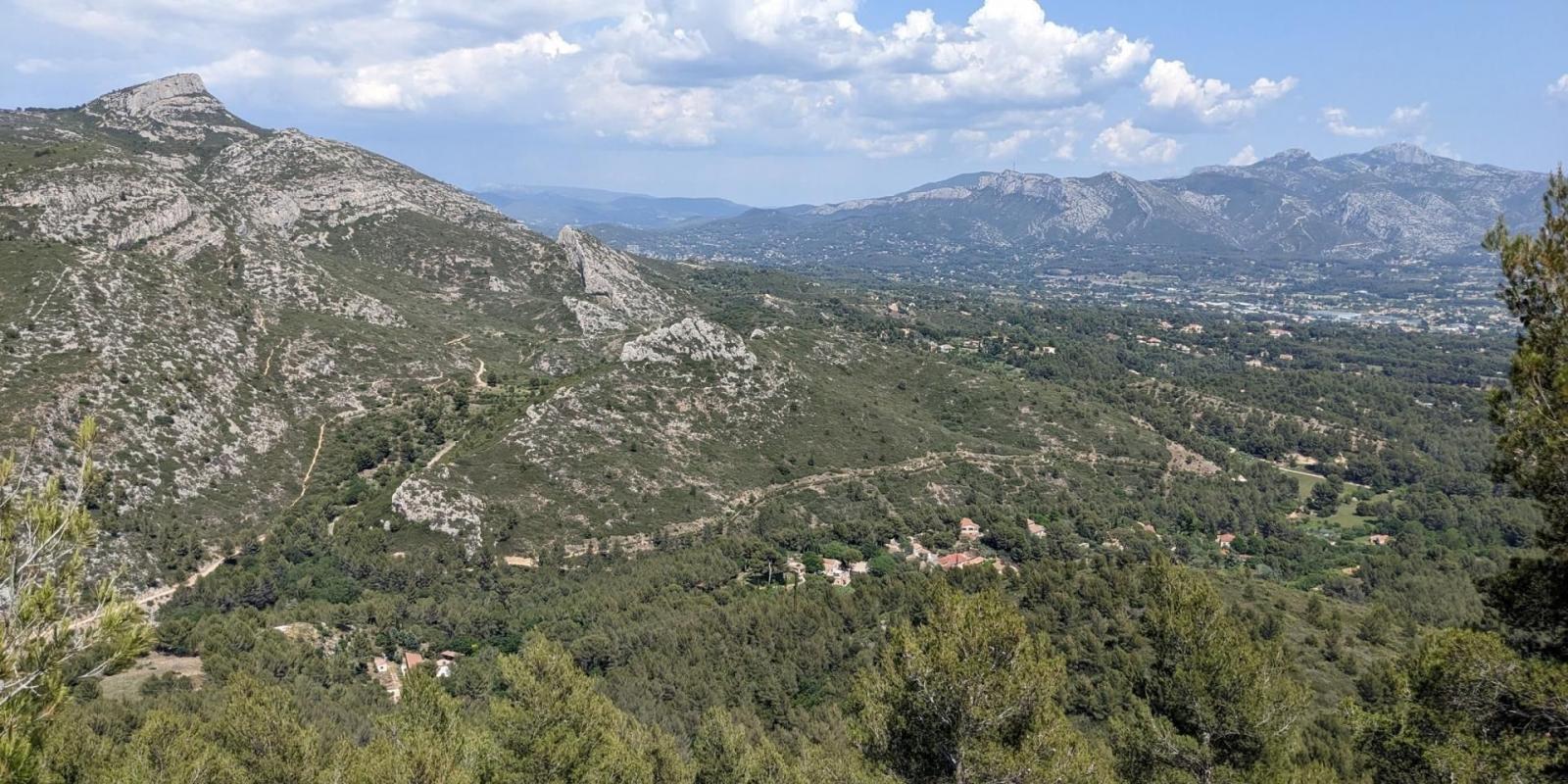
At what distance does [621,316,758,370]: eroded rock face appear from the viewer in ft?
327

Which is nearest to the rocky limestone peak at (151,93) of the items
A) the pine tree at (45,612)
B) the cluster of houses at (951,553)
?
the cluster of houses at (951,553)

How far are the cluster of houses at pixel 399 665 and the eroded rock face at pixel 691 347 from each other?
4993 cm

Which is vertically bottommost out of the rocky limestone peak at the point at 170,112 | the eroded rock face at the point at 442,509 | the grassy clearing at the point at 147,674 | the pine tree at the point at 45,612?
the grassy clearing at the point at 147,674

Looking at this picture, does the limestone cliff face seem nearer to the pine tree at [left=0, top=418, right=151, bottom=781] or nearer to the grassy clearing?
the grassy clearing

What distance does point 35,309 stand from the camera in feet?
231

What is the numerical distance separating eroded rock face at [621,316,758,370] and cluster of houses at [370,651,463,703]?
1966 inches

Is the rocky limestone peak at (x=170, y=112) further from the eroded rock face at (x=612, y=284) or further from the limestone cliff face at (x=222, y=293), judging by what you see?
the eroded rock face at (x=612, y=284)

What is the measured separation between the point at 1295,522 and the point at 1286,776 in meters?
97.9

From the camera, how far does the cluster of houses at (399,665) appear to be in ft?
164

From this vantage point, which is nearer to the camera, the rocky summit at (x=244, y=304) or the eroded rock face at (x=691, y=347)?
the rocky summit at (x=244, y=304)

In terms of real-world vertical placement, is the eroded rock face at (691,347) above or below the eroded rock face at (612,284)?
below

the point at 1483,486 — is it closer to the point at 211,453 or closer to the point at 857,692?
the point at 857,692

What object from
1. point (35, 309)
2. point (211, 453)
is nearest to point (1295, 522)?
point (211, 453)

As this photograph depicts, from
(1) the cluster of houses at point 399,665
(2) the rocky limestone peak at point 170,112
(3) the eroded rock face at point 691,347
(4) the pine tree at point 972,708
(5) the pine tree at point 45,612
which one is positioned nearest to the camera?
(5) the pine tree at point 45,612
